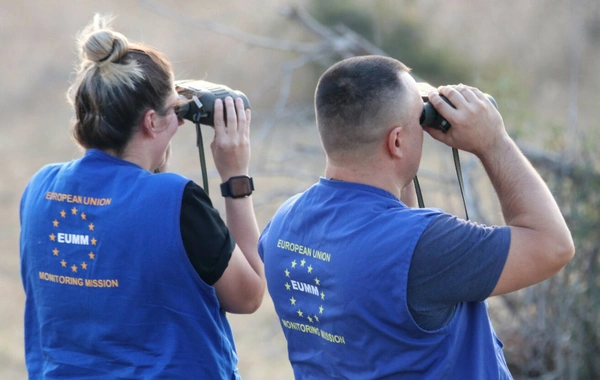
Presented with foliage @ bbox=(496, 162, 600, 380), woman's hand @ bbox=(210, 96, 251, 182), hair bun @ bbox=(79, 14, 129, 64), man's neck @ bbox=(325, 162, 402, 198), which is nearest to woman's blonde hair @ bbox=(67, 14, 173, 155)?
hair bun @ bbox=(79, 14, 129, 64)

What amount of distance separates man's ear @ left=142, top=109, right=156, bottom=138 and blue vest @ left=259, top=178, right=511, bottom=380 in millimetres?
→ 487

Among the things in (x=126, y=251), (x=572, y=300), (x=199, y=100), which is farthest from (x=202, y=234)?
(x=572, y=300)

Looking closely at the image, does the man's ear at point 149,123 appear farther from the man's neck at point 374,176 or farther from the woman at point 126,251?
the man's neck at point 374,176

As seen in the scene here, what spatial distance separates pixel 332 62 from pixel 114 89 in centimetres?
377

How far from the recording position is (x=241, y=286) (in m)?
2.06

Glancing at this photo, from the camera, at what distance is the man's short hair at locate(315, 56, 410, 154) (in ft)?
6.19

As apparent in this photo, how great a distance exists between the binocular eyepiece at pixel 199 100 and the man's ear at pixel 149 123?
4.1 inches

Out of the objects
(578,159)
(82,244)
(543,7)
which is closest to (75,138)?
(82,244)

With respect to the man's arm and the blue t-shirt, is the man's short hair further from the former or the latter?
the blue t-shirt

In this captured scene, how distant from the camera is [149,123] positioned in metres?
2.10

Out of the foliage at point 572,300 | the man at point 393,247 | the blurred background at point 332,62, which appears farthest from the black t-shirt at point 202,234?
the foliage at point 572,300

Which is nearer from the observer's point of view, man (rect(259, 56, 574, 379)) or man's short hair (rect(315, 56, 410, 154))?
man (rect(259, 56, 574, 379))

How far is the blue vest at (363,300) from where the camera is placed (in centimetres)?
174

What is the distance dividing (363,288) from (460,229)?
26cm
